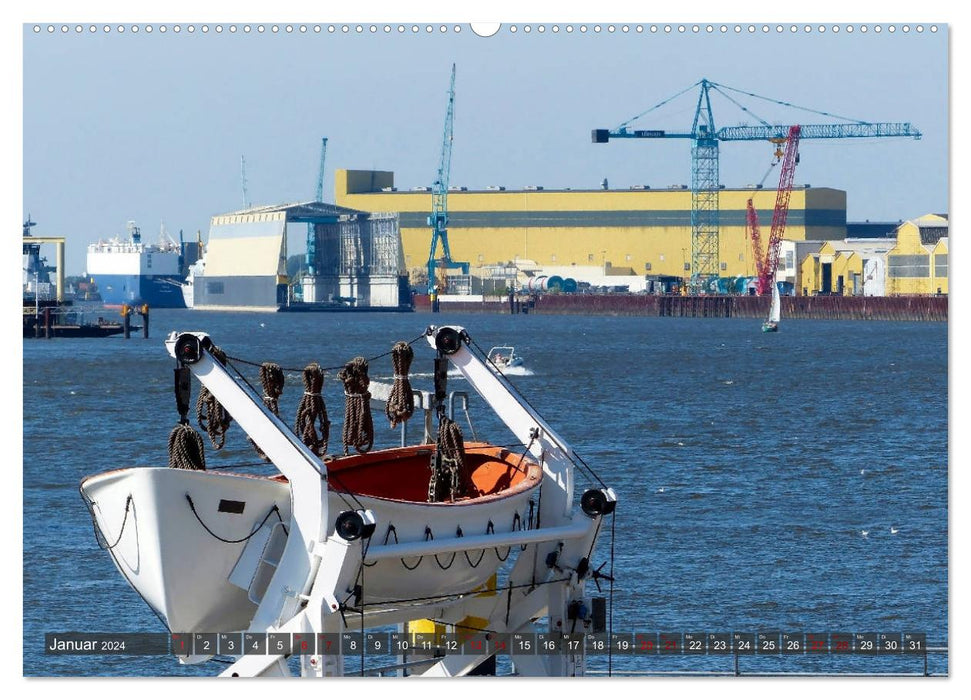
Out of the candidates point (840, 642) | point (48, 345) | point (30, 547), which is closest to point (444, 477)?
point (840, 642)

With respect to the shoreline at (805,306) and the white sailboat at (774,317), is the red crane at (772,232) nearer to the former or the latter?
the shoreline at (805,306)

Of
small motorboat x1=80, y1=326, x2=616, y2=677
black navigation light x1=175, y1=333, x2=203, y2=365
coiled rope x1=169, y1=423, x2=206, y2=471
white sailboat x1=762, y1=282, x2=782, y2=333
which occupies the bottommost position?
white sailboat x1=762, y1=282, x2=782, y2=333

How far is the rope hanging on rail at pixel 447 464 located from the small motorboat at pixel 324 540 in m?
0.05

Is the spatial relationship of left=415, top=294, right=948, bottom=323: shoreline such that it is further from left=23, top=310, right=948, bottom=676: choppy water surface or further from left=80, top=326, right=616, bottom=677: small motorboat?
left=80, top=326, right=616, bottom=677: small motorboat

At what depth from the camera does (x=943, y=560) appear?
115 feet

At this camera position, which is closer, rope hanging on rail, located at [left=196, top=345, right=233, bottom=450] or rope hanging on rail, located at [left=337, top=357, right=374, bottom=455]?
rope hanging on rail, located at [left=196, top=345, right=233, bottom=450]

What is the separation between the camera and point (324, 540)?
48.2 feet

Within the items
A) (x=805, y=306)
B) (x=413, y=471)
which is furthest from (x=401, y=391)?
(x=805, y=306)

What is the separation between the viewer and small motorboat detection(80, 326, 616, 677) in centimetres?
1466

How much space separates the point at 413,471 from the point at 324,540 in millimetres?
4183

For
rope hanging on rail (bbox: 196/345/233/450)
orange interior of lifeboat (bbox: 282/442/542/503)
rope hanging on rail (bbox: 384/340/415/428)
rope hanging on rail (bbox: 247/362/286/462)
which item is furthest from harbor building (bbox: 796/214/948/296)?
rope hanging on rail (bbox: 196/345/233/450)

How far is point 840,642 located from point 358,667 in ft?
14.7

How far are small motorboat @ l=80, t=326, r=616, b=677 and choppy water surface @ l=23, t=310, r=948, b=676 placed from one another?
3406 mm

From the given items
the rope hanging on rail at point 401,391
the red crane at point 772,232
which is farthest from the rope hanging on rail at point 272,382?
the red crane at point 772,232
